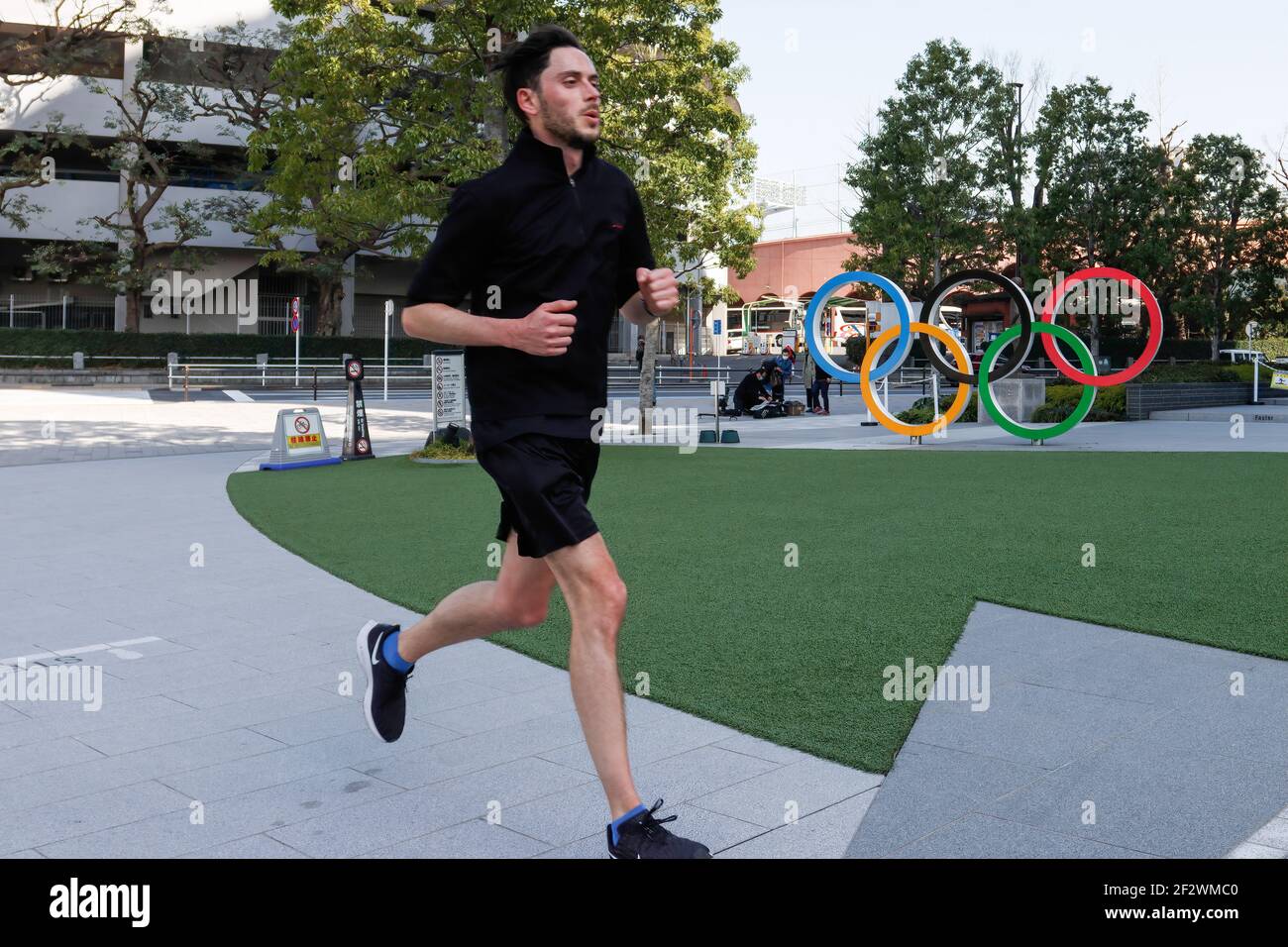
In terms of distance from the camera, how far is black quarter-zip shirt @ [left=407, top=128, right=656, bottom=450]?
3373mm

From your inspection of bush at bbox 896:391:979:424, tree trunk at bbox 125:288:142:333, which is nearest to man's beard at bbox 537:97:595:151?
bush at bbox 896:391:979:424

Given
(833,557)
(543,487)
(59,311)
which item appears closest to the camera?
(543,487)

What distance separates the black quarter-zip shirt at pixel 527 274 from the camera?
11.1ft

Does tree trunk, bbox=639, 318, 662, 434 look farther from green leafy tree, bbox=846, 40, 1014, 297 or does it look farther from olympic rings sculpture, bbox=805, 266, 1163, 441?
green leafy tree, bbox=846, 40, 1014, 297

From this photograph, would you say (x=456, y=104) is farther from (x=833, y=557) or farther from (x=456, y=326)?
(x=456, y=326)

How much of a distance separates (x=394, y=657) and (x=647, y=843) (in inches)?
55.7

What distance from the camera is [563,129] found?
343cm

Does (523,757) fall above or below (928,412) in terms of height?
below

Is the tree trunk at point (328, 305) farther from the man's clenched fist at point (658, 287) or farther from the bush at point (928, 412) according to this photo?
the man's clenched fist at point (658, 287)

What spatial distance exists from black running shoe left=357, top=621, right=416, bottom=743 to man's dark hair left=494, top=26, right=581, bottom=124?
6.12 feet

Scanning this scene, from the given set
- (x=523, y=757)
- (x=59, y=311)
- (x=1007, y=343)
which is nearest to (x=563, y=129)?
(x=523, y=757)

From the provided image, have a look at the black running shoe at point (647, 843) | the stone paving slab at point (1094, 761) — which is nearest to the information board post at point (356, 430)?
the stone paving slab at point (1094, 761)

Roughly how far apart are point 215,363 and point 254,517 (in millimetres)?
32069
